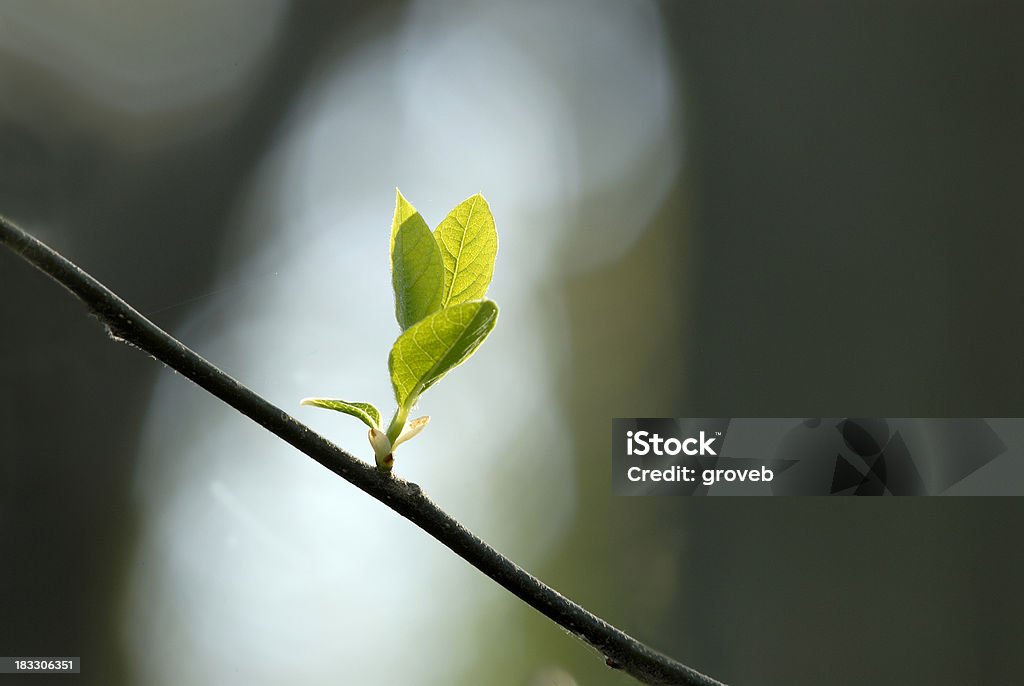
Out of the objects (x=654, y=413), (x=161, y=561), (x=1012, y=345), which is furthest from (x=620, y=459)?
(x=161, y=561)

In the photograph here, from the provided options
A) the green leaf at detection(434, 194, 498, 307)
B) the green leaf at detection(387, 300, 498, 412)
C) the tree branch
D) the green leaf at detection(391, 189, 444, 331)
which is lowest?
the tree branch

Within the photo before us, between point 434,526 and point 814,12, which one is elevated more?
point 814,12

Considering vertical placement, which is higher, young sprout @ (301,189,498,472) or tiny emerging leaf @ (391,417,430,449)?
young sprout @ (301,189,498,472)

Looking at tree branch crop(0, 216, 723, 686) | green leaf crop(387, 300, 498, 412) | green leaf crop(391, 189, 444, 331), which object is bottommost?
tree branch crop(0, 216, 723, 686)

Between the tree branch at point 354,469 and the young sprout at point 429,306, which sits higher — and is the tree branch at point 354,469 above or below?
below

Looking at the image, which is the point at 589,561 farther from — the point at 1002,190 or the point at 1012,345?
the point at 1002,190
